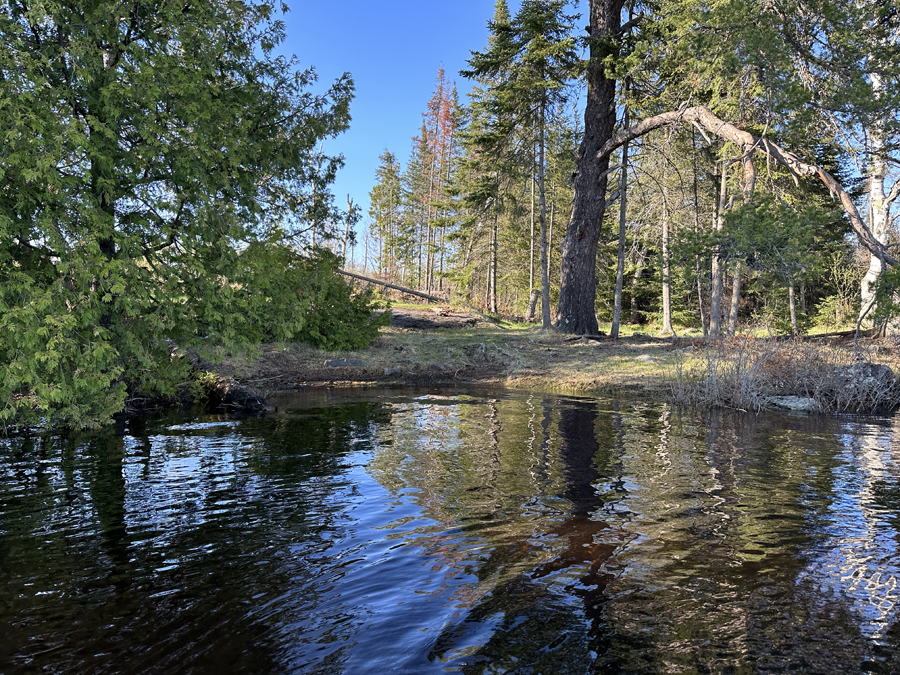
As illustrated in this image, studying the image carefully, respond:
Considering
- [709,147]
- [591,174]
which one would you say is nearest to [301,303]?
[591,174]

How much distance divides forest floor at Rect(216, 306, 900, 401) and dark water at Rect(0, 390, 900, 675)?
17.5ft

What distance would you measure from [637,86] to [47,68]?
1783 centimetres

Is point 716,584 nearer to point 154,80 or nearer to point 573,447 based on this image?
point 573,447

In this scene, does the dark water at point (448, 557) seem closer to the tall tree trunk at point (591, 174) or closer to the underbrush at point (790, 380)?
the underbrush at point (790, 380)

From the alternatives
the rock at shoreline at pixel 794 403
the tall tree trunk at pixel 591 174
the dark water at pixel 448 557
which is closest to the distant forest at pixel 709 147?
the tall tree trunk at pixel 591 174

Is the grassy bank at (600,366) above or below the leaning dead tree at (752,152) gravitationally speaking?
below

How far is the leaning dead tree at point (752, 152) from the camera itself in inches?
451

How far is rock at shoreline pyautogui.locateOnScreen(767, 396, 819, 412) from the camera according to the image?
11273 mm

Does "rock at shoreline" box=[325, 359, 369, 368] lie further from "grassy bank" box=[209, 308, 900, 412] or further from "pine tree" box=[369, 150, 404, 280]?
"pine tree" box=[369, 150, 404, 280]

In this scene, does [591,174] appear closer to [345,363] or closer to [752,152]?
[752,152]

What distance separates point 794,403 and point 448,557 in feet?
32.9

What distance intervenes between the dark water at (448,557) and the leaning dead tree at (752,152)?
527cm

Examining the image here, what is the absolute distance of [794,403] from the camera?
11.5 m

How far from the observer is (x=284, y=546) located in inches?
180
